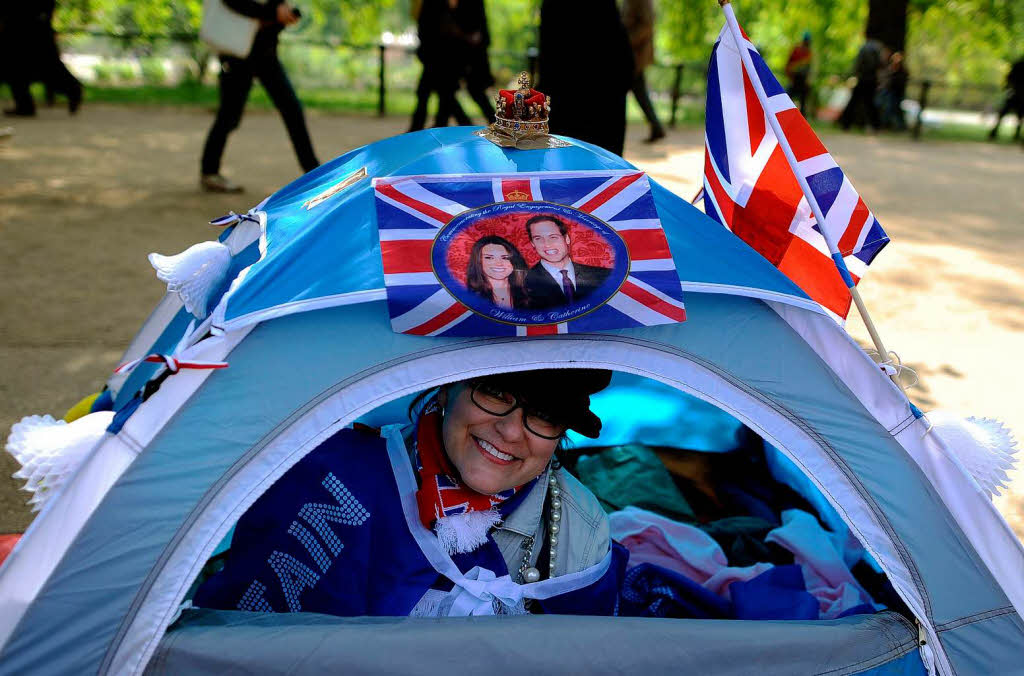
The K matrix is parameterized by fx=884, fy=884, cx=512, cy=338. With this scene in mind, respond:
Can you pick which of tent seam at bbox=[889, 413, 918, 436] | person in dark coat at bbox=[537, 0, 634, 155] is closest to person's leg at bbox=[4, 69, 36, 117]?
person in dark coat at bbox=[537, 0, 634, 155]

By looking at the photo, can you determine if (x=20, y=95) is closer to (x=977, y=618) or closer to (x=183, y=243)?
(x=183, y=243)

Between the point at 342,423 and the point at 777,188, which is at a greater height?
the point at 777,188

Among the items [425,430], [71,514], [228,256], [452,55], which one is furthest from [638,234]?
[452,55]

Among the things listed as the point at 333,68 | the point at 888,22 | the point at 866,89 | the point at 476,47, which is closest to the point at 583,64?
the point at 476,47

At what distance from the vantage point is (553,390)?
1.68m

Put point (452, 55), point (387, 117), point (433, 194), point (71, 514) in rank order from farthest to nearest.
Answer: point (387, 117) → point (452, 55) → point (433, 194) → point (71, 514)

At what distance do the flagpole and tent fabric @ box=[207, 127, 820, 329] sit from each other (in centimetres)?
10

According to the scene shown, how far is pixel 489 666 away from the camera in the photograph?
1.45 meters

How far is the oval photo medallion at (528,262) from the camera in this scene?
1.51 metres

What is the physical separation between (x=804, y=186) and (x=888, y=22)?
13279 mm

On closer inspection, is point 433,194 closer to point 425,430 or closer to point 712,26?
point 425,430

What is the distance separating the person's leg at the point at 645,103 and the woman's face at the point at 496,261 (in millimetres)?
6852

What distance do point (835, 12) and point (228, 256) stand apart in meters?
16.6

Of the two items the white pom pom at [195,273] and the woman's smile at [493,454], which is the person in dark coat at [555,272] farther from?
the white pom pom at [195,273]
